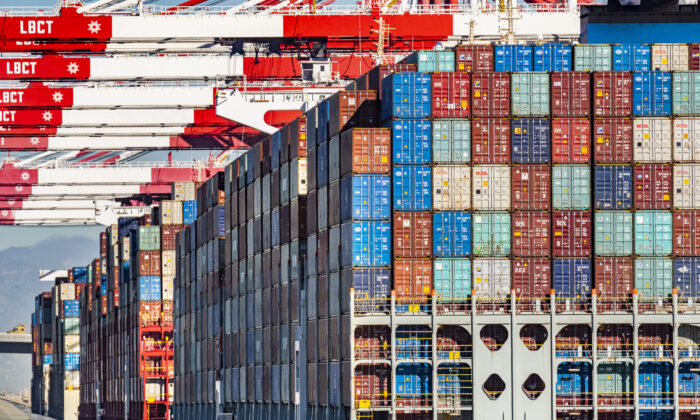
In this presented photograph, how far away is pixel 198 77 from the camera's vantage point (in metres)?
79.9

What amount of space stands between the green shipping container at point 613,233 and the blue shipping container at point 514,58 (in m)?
5.16

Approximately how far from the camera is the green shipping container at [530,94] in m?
44.0

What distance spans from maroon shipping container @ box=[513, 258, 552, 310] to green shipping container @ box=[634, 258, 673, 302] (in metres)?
2.56

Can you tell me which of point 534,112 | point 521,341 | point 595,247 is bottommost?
point 521,341

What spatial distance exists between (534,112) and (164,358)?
1976 inches

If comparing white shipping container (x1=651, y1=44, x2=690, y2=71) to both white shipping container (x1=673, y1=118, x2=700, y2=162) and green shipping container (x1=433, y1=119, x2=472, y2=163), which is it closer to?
white shipping container (x1=673, y1=118, x2=700, y2=162)

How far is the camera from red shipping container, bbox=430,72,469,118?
4397 cm

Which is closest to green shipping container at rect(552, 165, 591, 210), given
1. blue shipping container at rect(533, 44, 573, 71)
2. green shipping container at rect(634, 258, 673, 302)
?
green shipping container at rect(634, 258, 673, 302)

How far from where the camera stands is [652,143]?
44000 mm

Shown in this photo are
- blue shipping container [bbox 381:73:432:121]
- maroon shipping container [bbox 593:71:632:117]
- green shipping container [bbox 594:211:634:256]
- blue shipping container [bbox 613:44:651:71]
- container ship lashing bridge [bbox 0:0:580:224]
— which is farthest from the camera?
container ship lashing bridge [bbox 0:0:580:224]

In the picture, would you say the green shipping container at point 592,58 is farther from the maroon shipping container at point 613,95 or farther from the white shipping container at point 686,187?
the white shipping container at point 686,187

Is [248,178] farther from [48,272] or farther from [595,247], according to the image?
[48,272]

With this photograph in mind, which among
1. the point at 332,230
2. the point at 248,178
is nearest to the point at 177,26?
the point at 248,178

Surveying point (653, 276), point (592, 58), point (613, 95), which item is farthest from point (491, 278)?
point (592, 58)
